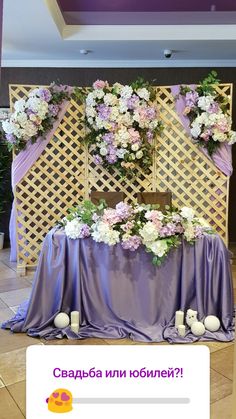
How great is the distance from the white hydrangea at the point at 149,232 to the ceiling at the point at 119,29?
70.9 inches

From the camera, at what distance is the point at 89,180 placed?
168 inches

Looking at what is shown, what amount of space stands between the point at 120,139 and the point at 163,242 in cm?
176

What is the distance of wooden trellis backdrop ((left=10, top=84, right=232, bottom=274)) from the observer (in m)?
4.10

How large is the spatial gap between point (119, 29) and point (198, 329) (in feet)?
9.59

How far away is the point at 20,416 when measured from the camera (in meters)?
1.79

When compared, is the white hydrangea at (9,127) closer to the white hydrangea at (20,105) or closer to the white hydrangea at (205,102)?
the white hydrangea at (20,105)

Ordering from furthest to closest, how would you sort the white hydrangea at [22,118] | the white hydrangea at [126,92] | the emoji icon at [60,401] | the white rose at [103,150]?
1. the white rose at [103,150]
2. the white hydrangea at [126,92]
3. the white hydrangea at [22,118]
4. the emoji icon at [60,401]

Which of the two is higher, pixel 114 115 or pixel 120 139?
pixel 114 115

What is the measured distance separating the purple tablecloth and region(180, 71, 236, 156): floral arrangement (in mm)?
1593

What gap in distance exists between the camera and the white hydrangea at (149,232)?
244 cm

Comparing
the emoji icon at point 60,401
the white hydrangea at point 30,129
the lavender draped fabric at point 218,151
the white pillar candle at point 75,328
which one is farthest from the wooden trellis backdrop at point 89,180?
the emoji icon at point 60,401

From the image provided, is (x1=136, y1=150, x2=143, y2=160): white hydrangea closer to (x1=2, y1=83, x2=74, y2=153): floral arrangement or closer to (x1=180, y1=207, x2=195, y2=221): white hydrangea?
(x1=2, y1=83, x2=74, y2=153): floral arrangement

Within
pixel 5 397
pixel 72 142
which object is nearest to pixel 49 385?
pixel 5 397

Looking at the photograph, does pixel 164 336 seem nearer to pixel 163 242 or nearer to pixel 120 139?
pixel 163 242
